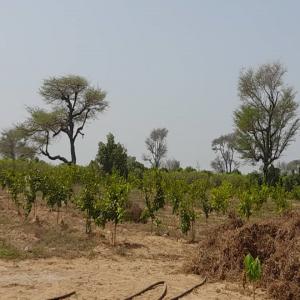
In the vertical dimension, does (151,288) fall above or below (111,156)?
below

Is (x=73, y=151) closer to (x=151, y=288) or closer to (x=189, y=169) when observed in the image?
(x=189, y=169)

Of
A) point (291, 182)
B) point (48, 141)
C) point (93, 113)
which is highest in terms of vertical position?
point (93, 113)

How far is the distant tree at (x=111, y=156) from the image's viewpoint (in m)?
30.8

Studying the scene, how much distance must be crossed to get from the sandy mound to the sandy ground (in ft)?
1.30

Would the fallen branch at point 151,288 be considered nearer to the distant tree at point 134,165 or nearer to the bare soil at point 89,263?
the bare soil at point 89,263

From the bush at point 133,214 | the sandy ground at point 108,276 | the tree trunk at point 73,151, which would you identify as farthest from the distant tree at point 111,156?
the sandy ground at point 108,276

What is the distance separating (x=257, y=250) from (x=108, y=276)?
9.57ft

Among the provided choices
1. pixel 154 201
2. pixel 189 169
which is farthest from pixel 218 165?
pixel 154 201

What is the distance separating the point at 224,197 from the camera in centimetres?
1577

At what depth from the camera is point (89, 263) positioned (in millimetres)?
10352

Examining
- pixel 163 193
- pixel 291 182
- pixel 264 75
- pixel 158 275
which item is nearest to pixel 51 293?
pixel 158 275

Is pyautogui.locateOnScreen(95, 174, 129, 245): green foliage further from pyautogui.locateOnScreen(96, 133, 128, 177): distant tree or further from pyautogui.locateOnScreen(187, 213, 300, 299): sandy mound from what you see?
pyautogui.locateOnScreen(96, 133, 128, 177): distant tree

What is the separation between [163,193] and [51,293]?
8472 millimetres

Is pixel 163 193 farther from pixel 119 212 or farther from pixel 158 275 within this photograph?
pixel 158 275
